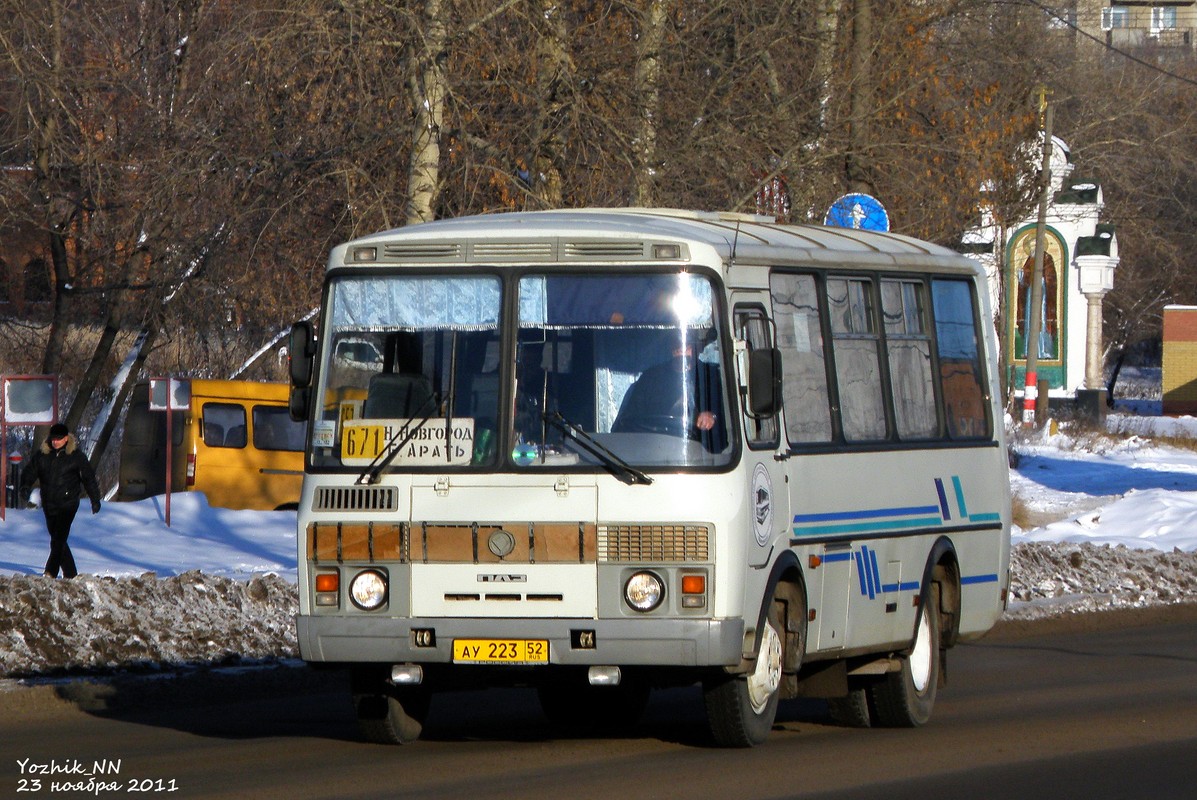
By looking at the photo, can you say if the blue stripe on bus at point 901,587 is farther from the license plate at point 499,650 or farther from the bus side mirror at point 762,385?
the license plate at point 499,650

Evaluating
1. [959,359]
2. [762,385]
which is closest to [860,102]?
[959,359]

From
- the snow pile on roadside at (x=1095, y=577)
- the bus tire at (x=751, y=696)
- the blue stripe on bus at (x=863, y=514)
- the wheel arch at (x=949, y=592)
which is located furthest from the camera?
the snow pile on roadside at (x=1095, y=577)

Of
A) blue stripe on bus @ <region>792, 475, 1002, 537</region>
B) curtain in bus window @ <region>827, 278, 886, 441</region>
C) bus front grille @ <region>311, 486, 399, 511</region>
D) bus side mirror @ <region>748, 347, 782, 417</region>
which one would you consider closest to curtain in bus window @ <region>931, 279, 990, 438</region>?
blue stripe on bus @ <region>792, 475, 1002, 537</region>

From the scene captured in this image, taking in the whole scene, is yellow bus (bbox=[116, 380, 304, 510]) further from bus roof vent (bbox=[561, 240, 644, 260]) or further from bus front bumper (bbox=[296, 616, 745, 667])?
bus roof vent (bbox=[561, 240, 644, 260])

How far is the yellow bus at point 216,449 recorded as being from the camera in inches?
1204

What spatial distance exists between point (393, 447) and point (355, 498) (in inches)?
11.6

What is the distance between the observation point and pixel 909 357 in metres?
11.3

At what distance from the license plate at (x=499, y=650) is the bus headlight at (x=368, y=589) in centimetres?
43

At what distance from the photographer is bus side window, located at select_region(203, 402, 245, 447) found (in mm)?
30844

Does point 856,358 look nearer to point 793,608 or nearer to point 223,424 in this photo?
point 793,608

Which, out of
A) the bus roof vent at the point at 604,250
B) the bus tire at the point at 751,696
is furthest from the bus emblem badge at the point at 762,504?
the bus roof vent at the point at 604,250

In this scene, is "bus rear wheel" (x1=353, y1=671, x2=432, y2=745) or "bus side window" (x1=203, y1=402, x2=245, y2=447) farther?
"bus side window" (x1=203, y1=402, x2=245, y2=447)

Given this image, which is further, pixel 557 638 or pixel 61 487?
pixel 61 487

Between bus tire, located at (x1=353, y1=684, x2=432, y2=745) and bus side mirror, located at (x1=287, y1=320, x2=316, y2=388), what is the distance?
1535 millimetres
